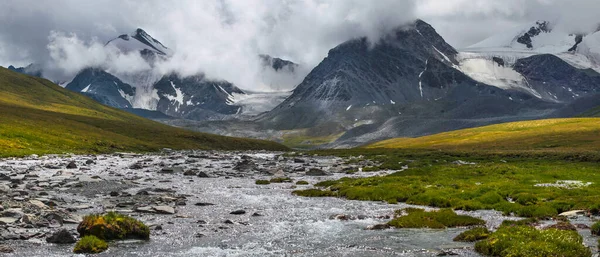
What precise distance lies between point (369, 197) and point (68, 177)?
109ft

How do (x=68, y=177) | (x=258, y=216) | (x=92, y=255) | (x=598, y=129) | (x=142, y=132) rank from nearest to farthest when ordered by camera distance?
(x=92, y=255) → (x=258, y=216) → (x=68, y=177) → (x=598, y=129) → (x=142, y=132)

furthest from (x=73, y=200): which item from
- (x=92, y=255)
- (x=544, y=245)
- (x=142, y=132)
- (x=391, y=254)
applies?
(x=142, y=132)

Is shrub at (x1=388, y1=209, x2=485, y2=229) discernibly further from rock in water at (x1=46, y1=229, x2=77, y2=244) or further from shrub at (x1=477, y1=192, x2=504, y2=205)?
rock in water at (x1=46, y1=229, x2=77, y2=244)

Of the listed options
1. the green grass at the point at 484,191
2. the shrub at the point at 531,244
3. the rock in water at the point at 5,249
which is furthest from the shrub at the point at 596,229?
the rock in water at the point at 5,249

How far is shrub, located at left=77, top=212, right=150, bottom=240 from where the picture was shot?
24.9 meters

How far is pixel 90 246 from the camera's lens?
22.7 metres

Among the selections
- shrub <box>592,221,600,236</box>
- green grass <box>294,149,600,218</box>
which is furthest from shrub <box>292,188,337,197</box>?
shrub <box>592,221,600,236</box>

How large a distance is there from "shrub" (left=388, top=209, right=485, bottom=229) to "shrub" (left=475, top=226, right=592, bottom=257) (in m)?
6.32

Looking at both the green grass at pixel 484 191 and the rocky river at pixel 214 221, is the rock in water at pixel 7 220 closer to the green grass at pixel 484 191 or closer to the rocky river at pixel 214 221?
the rocky river at pixel 214 221

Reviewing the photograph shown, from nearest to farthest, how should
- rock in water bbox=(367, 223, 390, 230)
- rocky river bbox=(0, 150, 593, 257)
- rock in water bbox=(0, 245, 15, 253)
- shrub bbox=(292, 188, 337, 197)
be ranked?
rock in water bbox=(0, 245, 15, 253)
rocky river bbox=(0, 150, 593, 257)
rock in water bbox=(367, 223, 390, 230)
shrub bbox=(292, 188, 337, 197)

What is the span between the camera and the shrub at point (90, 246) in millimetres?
22625

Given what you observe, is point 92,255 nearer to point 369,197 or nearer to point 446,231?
point 446,231

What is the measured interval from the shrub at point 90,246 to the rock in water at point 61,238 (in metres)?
1.40

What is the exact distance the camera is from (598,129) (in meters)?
156
